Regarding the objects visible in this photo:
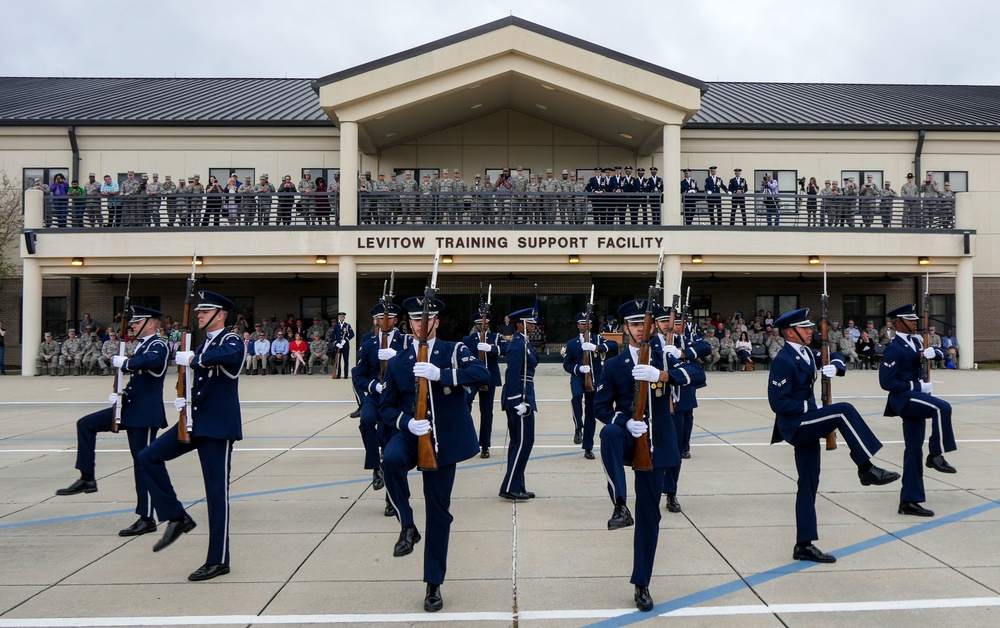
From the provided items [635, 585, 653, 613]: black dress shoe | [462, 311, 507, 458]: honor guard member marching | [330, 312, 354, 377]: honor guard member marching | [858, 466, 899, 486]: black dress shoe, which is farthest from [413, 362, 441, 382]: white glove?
[330, 312, 354, 377]: honor guard member marching

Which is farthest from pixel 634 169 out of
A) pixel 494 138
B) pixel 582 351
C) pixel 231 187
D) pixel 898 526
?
pixel 898 526

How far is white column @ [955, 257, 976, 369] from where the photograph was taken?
74.2ft

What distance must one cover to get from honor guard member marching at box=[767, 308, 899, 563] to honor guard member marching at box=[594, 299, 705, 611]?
0.82 m

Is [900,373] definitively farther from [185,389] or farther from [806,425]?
[185,389]

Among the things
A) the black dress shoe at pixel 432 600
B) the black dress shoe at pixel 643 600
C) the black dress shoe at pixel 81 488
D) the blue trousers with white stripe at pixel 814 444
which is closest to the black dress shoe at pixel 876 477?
the blue trousers with white stripe at pixel 814 444

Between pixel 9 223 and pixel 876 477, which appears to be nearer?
pixel 876 477

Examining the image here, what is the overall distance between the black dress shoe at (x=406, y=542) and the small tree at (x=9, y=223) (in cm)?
2507

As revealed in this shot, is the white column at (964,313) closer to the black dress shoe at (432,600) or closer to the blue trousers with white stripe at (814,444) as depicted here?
the blue trousers with white stripe at (814,444)

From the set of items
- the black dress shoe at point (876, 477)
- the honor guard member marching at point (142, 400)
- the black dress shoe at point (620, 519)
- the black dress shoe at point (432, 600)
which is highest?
the honor guard member marching at point (142, 400)

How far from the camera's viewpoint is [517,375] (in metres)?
8.48

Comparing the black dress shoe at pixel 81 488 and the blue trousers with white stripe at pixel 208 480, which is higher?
the blue trousers with white stripe at pixel 208 480

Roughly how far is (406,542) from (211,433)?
1.70 metres

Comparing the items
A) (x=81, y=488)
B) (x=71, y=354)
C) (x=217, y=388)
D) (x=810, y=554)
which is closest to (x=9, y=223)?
(x=71, y=354)

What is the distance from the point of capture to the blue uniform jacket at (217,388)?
5.46 meters
